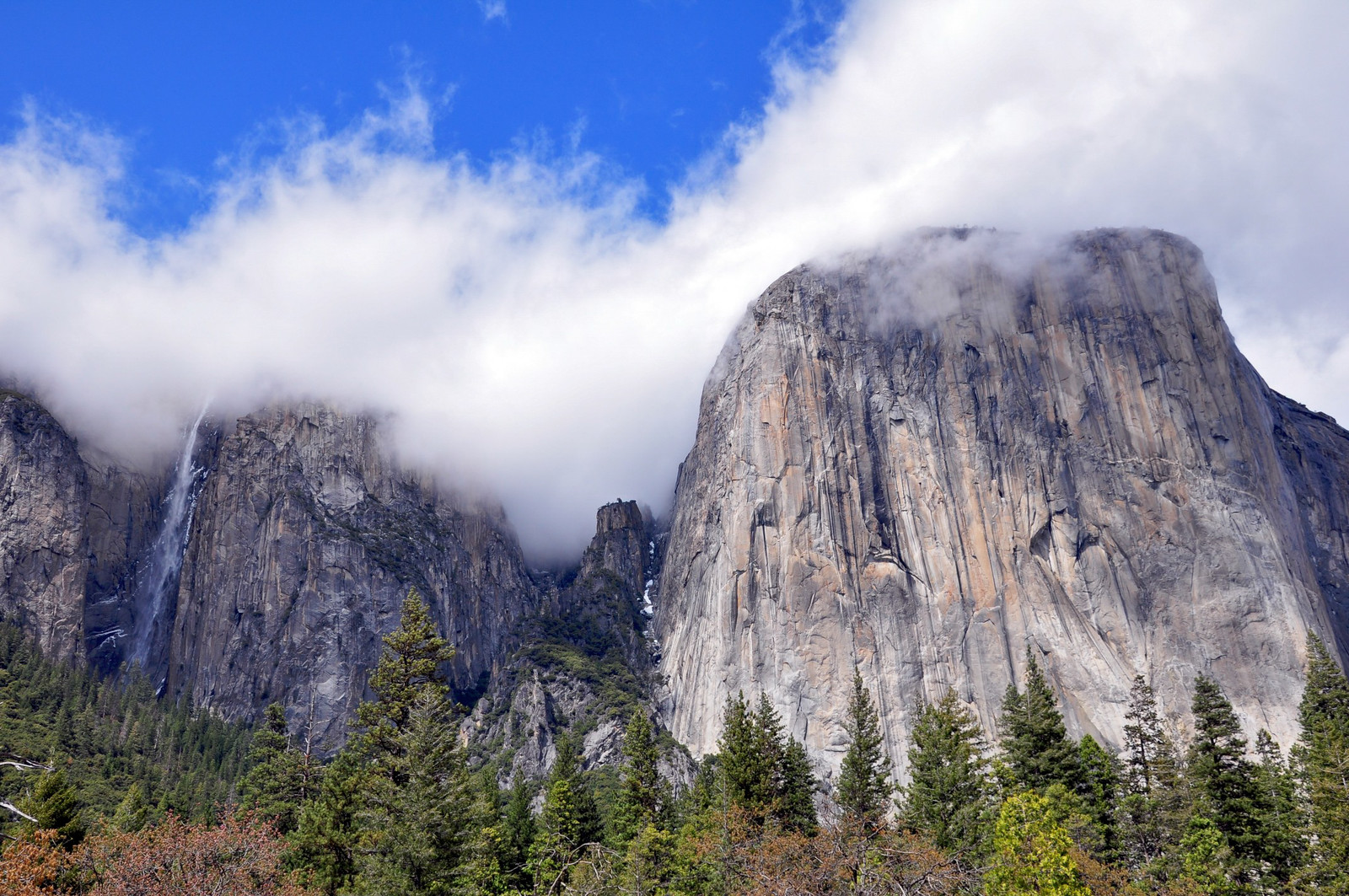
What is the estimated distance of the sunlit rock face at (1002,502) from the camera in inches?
4338

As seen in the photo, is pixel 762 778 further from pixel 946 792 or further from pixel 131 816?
pixel 131 816

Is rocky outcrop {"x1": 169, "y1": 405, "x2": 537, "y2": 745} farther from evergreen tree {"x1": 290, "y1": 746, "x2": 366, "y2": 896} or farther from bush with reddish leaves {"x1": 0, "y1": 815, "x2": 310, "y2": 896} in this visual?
bush with reddish leaves {"x1": 0, "y1": 815, "x2": 310, "y2": 896}

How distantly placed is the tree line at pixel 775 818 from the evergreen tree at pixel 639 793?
143 mm

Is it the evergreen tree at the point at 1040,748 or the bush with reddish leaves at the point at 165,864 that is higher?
the evergreen tree at the point at 1040,748

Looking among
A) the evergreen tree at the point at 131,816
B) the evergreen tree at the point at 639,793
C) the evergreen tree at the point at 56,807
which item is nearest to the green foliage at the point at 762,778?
the evergreen tree at the point at 639,793

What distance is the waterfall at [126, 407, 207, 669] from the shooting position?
499ft

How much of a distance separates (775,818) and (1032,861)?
812 inches

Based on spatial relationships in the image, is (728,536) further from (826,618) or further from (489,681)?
(489,681)

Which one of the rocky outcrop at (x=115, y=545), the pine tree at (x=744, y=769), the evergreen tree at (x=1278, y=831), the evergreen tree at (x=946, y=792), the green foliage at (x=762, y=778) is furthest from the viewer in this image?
the rocky outcrop at (x=115, y=545)

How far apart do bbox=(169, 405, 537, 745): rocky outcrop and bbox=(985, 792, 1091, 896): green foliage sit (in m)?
123

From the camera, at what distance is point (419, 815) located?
34.9 metres

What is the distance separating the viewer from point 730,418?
136 m

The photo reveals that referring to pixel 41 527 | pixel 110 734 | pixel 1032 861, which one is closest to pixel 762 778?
pixel 1032 861

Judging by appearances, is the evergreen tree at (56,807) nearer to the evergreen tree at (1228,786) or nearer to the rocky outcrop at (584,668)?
the evergreen tree at (1228,786)
